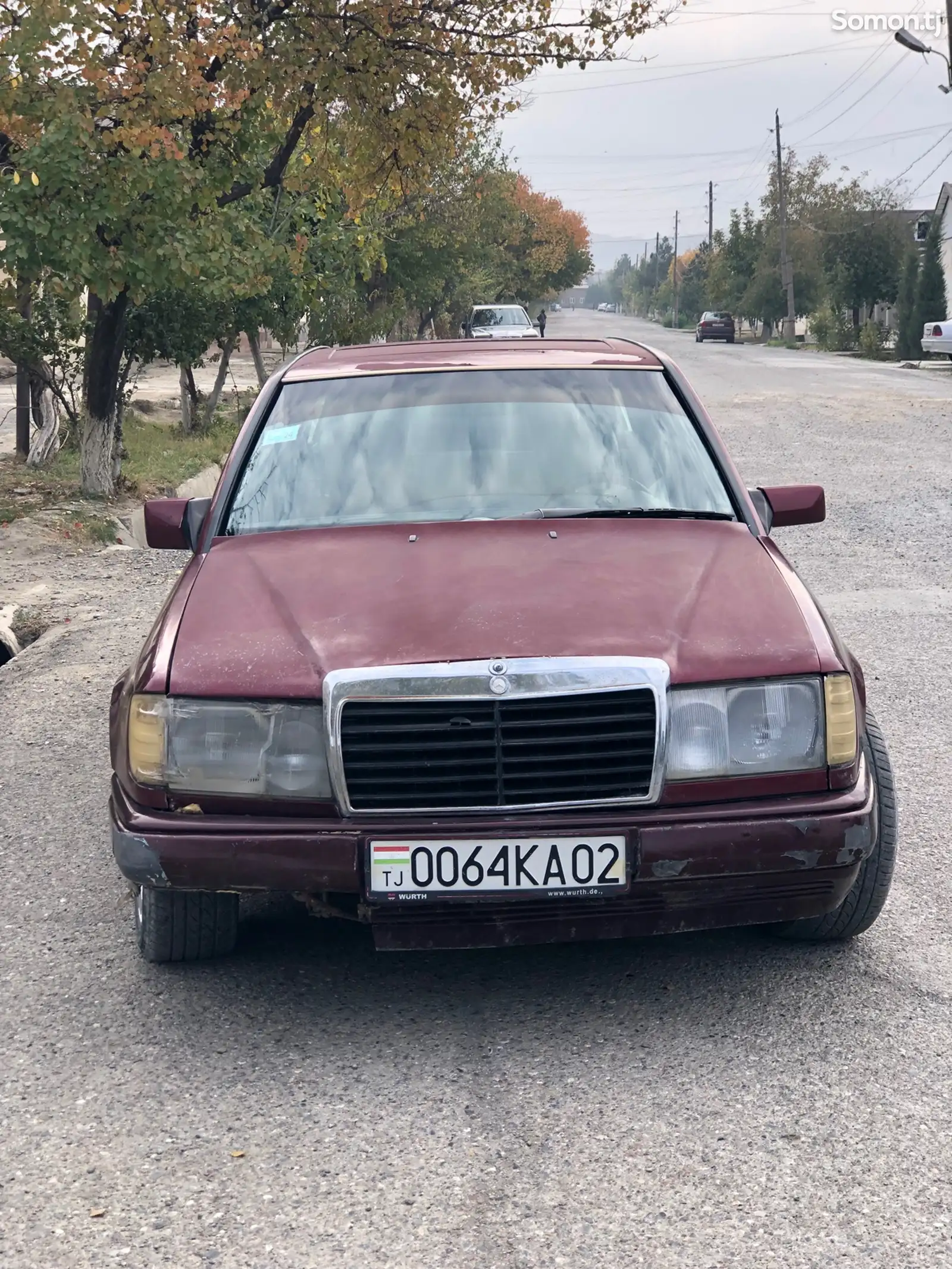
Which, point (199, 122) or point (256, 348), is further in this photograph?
point (256, 348)

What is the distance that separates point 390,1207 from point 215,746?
1113 millimetres

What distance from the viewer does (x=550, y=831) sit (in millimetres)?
3184

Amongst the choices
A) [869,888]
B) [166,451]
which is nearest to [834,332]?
[166,451]

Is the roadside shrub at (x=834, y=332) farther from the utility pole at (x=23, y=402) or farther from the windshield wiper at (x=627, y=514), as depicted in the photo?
the windshield wiper at (x=627, y=514)

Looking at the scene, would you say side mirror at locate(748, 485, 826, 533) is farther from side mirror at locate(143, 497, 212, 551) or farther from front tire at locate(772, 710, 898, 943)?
side mirror at locate(143, 497, 212, 551)

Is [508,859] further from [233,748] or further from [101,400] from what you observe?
[101,400]

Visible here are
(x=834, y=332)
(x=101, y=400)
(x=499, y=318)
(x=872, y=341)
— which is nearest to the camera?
(x=101, y=400)

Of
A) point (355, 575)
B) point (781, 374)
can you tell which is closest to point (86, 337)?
point (355, 575)

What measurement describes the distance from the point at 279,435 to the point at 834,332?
53.1 metres

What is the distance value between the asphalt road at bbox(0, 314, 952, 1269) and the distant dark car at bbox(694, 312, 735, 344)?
6310cm

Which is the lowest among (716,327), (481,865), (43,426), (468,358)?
(481,865)

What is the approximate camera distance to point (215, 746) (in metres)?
3.30

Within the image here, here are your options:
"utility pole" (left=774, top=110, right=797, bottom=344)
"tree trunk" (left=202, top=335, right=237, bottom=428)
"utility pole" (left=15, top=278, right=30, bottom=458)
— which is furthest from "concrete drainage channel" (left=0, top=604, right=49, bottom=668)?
"utility pole" (left=774, top=110, right=797, bottom=344)

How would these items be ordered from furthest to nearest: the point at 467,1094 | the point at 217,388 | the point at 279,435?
the point at 217,388
the point at 279,435
the point at 467,1094
